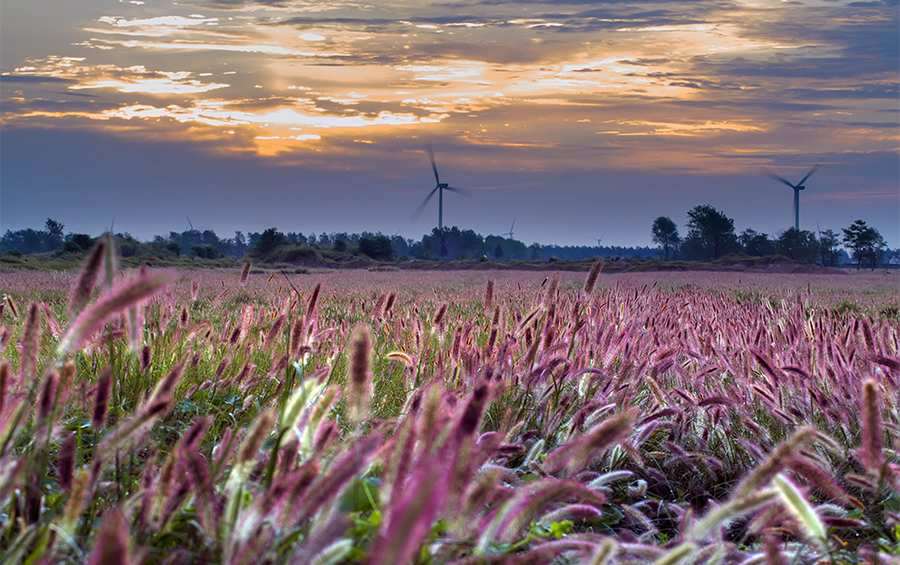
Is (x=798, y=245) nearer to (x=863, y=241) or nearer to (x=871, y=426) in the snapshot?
(x=863, y=241)

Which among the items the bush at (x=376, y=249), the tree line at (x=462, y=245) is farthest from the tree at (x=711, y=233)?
the bush at (x=376, y=249)

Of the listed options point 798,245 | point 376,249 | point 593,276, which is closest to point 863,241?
point 798,245

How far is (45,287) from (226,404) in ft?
35.7

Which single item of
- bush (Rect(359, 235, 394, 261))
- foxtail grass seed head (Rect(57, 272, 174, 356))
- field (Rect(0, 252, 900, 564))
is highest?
bush (Rect(359, 235, 394, 261))

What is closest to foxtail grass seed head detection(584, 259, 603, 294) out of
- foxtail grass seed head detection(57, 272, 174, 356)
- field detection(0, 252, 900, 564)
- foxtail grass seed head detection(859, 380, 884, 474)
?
field detection(0, 252, 900, 564)

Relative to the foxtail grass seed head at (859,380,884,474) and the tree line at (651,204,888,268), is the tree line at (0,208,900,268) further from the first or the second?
the foxtail grass seed head at (859,380,884,474)

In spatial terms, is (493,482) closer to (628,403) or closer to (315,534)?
(315,534)

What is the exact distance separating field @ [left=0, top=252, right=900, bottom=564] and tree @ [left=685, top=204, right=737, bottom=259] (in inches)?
3607

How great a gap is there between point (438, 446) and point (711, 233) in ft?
319

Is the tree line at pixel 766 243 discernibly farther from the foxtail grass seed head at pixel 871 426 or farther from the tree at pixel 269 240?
the foxtail grass seed head at pixel 871 426

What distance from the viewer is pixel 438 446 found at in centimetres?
141

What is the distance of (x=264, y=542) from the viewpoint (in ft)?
4.82

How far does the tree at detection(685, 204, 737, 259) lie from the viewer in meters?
94.2

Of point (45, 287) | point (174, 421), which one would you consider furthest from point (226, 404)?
point (45, 287)
